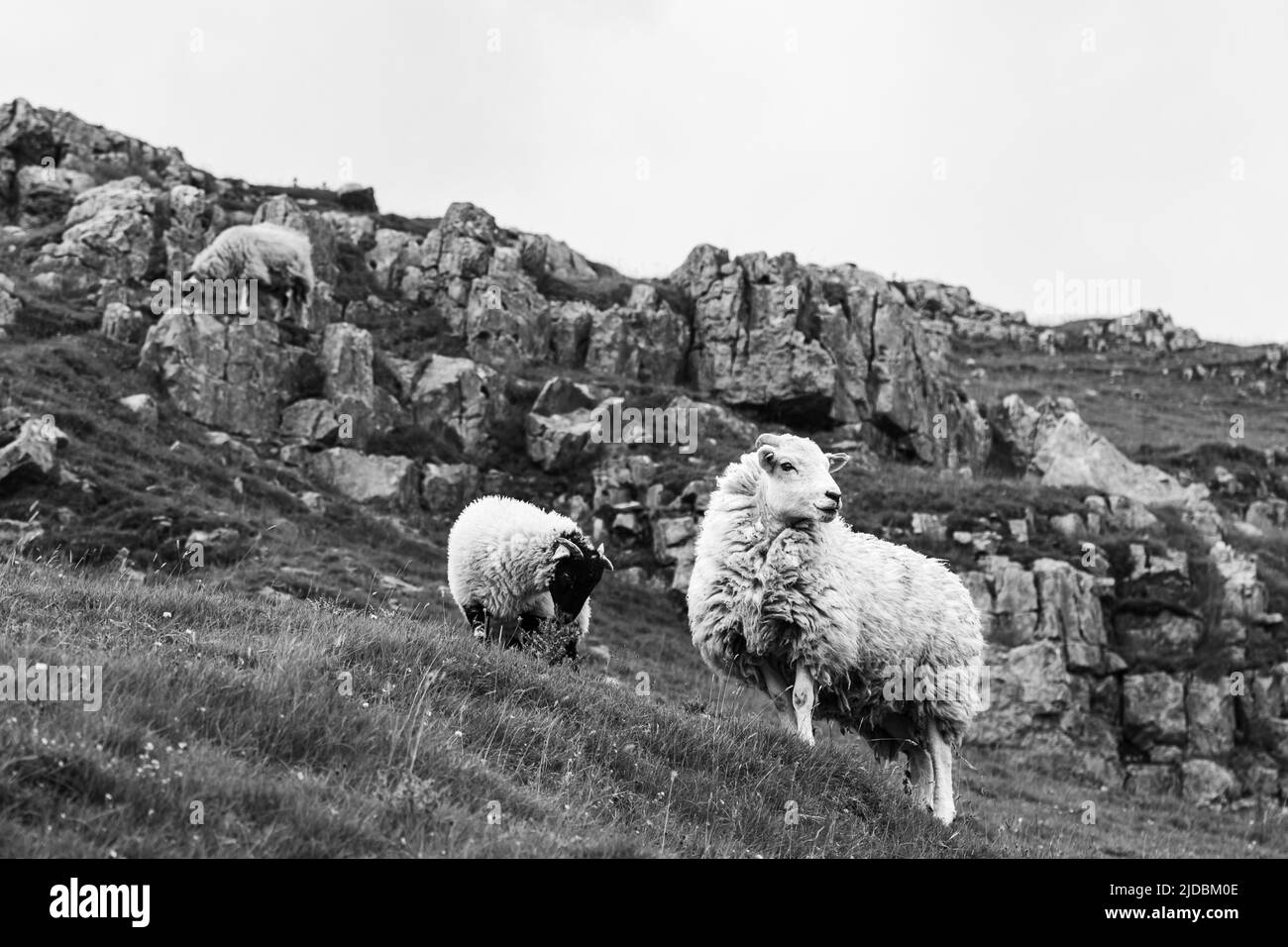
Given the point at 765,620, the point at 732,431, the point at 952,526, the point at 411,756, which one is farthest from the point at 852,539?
the point at 732,431

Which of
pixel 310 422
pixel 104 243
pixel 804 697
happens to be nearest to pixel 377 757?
pixel 804 697

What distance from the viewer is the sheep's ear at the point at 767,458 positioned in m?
11.8

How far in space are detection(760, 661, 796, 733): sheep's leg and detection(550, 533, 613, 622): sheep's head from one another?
2.98 meters

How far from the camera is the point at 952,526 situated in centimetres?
2911

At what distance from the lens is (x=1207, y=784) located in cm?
2358

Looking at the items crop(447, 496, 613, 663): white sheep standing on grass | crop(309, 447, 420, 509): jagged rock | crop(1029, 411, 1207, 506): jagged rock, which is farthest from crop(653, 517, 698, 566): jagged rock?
crop(447, 496, 613, 663): white sheep standing on grass

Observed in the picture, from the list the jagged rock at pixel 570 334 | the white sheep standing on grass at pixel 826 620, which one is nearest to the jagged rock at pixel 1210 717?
the white sheep standing on grass at pixel 826 620

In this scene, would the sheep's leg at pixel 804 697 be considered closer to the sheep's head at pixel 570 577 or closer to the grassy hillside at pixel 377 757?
the grassy hillside at pixel 377 757

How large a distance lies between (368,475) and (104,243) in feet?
45.6

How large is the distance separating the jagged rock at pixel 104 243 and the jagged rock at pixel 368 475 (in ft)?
35.0

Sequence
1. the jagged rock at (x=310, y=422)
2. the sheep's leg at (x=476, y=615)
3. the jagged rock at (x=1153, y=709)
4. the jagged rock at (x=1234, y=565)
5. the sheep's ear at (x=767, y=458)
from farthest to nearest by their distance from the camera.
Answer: the jagged rock at (x=310, y=422) → the jagged rock at (x=1234, y=565) → the jagged rock at (x=1153, y=709) → the sheep's leg at (x=476, y=615) → the sheep's ear at (x=767, y=458)

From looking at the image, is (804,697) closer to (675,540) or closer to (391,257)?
(675,540)

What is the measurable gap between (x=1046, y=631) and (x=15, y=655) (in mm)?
23470

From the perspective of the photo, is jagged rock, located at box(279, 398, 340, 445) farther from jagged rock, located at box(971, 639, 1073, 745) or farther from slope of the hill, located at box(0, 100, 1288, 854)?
jagged rock, located at box(971, 639, 1073, 745)
